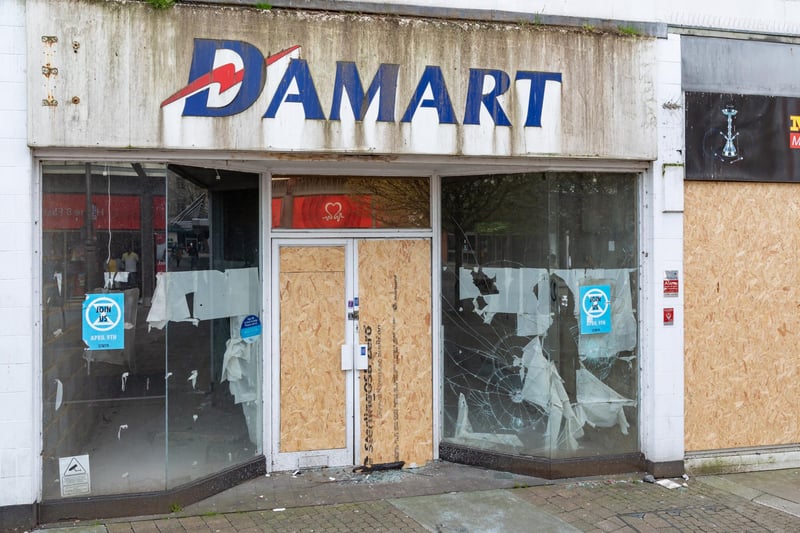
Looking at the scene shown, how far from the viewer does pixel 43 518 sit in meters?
5.25

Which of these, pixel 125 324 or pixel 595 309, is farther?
pixel 595 309

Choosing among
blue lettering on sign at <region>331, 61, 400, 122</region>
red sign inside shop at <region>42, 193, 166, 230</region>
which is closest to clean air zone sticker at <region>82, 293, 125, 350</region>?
red sign inside shop at <region>42, 193, 166, 230</region>

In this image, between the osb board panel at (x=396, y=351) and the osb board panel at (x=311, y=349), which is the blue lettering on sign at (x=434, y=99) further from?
the osb board panel at (x=311, y=349)

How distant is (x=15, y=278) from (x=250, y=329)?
6.56 ft

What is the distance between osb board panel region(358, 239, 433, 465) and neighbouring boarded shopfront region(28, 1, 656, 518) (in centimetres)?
2

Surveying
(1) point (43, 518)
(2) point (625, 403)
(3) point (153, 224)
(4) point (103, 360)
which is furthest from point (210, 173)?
(2) point (625, 403)

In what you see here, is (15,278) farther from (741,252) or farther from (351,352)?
(741,252)

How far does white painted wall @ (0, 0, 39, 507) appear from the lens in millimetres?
5098

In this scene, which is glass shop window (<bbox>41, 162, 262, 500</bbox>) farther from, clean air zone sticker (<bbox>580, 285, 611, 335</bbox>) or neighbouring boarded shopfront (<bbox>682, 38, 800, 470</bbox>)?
neighbouring boarded shopfront (<bbox>682, 38, 800, 470</bbox>)

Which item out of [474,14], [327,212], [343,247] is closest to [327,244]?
[343,247]

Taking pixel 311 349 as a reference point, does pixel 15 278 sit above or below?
above

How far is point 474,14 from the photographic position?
5992 millimetres

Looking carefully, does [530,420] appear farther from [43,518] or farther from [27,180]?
[27,180]

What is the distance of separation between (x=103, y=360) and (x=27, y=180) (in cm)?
153
